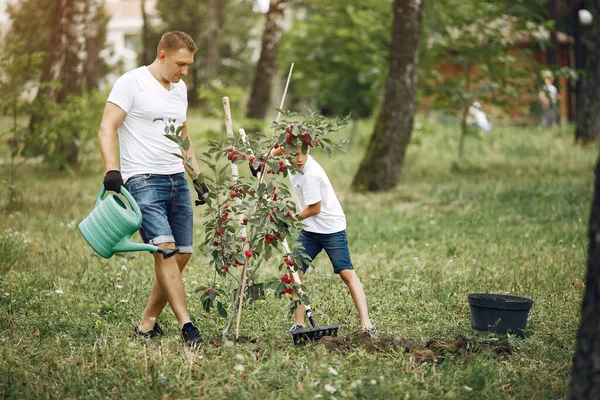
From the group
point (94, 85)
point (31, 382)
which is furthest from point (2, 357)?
point (94, 85)

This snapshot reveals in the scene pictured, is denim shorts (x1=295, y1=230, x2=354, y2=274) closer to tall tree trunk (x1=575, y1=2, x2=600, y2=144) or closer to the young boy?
the young boy

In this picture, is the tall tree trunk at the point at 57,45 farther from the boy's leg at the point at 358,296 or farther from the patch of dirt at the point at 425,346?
the patch of dirt at the point at 425,346

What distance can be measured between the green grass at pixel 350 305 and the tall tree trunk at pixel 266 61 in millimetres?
6208

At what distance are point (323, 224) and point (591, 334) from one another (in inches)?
89.6

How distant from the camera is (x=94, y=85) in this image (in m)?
24.3

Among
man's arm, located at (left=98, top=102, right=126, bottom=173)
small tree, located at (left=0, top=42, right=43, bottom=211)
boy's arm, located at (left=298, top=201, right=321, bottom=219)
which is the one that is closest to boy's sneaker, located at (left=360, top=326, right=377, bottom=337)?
boy's arm, located at (left=298, top=201, right=321, bottom=219)

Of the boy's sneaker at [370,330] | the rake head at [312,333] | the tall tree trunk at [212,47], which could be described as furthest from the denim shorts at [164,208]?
the tall tree trunk at [212,47]

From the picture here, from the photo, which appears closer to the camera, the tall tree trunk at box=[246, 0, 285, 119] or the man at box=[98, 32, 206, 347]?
the man at box=[98, 32, 206, 347]

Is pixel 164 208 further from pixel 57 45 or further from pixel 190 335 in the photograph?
pixel 57 45

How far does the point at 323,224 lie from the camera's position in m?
5.30

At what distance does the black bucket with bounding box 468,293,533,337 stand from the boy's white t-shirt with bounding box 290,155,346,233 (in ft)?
3.57

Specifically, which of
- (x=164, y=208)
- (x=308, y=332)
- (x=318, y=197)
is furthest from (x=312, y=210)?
(x=164, y=208)

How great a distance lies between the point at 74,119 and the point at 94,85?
12078 mm

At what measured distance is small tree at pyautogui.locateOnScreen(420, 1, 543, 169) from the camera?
14.4 metres
